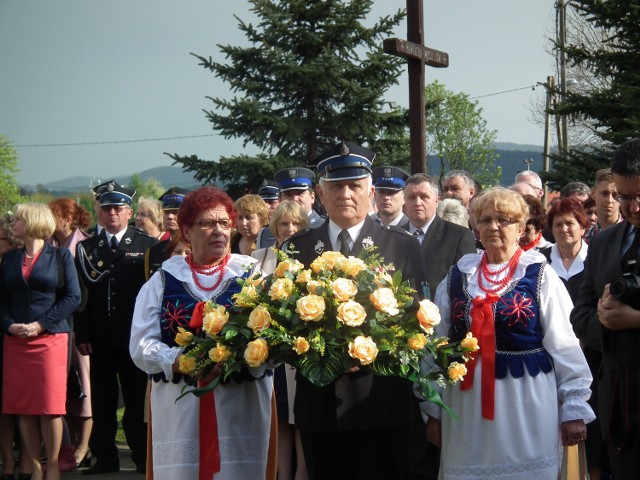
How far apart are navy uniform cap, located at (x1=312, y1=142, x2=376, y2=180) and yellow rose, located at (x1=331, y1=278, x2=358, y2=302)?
36.9 inches

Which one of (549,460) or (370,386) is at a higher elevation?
(370,386)

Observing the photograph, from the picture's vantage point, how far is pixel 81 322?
26.6 feet

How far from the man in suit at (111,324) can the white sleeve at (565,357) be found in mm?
4453

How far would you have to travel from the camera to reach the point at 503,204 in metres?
4.67

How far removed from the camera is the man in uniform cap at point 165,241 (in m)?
7.61

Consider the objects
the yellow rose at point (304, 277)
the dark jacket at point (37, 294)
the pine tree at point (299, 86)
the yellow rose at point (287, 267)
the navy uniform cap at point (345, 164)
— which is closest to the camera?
the yellow rose at point (304, 277)

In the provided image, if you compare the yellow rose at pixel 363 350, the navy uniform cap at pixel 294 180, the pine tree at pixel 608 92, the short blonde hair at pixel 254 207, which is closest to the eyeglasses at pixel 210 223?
the yellow rose at pixel 363 350

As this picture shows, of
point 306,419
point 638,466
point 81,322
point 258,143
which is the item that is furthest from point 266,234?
point 258,143

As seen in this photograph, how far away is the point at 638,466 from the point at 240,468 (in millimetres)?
2100

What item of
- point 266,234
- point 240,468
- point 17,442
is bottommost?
point 17,442

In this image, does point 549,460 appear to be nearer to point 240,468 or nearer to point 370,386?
A: point 370,386

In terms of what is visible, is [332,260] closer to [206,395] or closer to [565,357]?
[206,395]

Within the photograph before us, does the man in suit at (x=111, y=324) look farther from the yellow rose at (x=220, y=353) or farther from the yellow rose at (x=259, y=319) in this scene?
the yellow rose at (x=259, y=319)

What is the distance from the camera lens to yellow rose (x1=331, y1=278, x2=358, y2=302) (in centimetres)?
391
